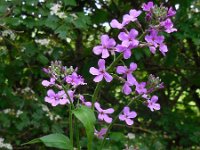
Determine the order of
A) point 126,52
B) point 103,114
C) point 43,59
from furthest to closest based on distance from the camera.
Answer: point 43,59 → point 103,114 → point 126,52

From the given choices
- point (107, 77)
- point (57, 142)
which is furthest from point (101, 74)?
point (57, 142)

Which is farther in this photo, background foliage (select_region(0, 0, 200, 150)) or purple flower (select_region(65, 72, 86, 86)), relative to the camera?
background foliage (select_region(0, 0, 200, 150))

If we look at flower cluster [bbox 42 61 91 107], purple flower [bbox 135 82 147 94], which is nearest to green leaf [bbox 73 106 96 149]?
flower cluster [bbox 42 61 91 107]

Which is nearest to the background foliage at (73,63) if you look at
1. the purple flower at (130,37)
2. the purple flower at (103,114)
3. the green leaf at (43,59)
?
the green leaf at (43,59)

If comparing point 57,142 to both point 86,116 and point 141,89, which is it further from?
point 141,89

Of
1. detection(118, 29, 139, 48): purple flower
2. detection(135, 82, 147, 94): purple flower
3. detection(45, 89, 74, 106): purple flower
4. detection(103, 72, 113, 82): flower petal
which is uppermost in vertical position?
detection(118, 29, 139, 48): purple flower

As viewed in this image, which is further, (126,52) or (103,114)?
(103,114)

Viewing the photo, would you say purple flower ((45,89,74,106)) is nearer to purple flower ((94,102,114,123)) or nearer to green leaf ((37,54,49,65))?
purple flower ((94,102,114,123))

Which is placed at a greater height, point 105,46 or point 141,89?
point 105,46


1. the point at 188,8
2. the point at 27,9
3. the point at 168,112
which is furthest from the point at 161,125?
the point at 27,9
